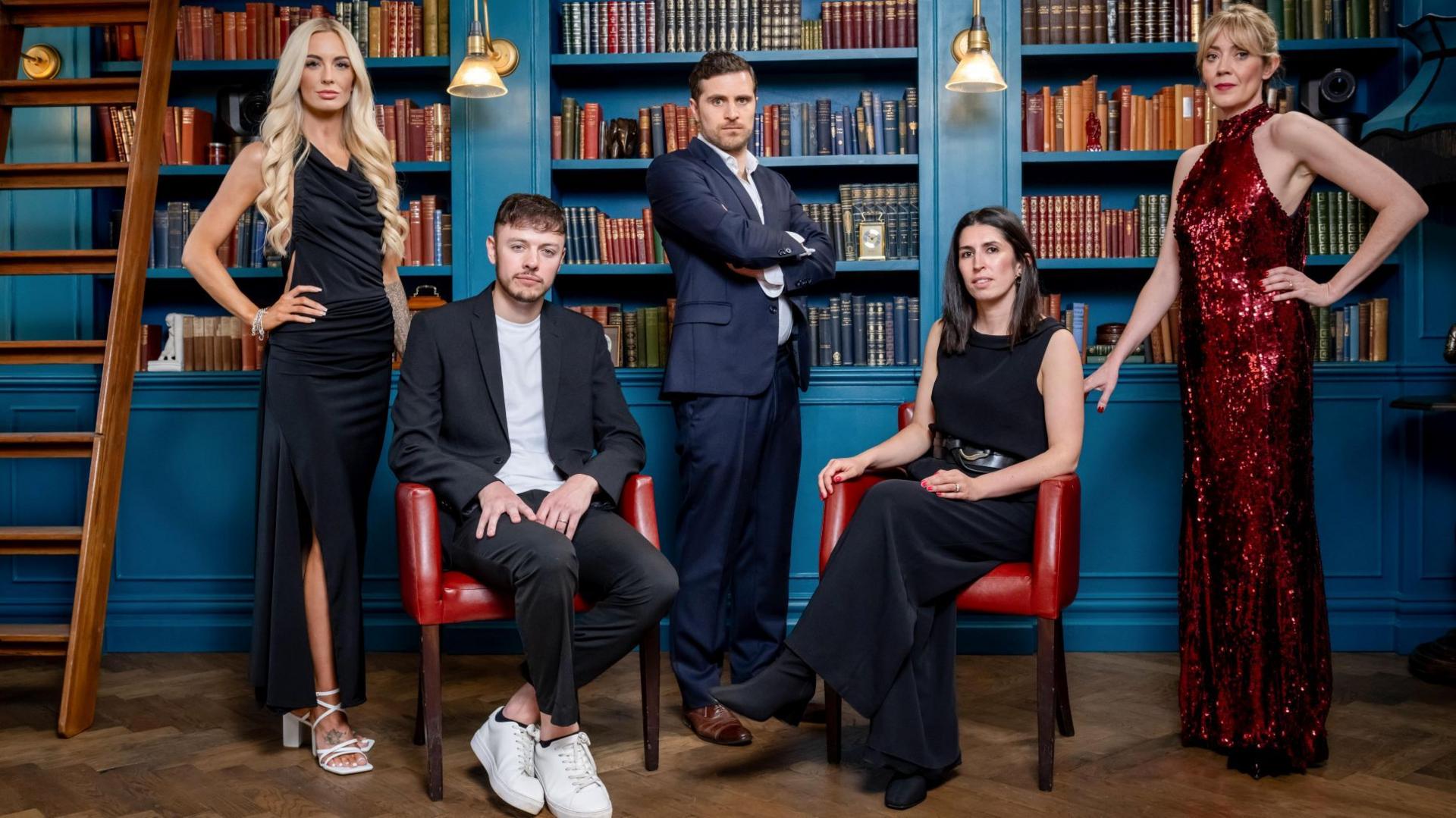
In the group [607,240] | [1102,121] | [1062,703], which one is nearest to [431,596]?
[1062,703]

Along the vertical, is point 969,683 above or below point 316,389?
below

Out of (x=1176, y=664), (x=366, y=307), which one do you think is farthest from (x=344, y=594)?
(x=1176, y=664)

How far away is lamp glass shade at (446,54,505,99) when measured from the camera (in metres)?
3.74

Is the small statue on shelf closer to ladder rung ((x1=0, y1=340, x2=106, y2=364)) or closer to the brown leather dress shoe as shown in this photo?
the brown leather dress shoe

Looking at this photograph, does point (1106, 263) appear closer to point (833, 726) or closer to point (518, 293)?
point (833, 726)

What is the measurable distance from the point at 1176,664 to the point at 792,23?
8.32 ft

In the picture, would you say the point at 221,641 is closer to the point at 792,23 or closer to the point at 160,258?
the point at 160,258

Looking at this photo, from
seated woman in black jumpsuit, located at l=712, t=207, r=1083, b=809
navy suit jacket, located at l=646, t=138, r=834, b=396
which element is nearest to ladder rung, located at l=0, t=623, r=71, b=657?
navy suit jacket, located at l=646, t=138, r=834, b=396

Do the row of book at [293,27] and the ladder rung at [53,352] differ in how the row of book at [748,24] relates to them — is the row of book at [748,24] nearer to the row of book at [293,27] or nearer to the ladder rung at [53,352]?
the row of book at [293,27]

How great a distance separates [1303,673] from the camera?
268 centimetres

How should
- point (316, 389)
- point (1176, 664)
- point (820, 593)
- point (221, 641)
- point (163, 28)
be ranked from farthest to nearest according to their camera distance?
point (221, 641), point (1176, 664), point (163, 28), point (316, 389), point (820, 593)

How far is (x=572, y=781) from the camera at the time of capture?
7.91ft

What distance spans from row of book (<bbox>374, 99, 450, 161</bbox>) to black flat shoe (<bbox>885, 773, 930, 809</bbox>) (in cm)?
274

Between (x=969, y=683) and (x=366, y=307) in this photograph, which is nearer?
(x=366, y=307)
